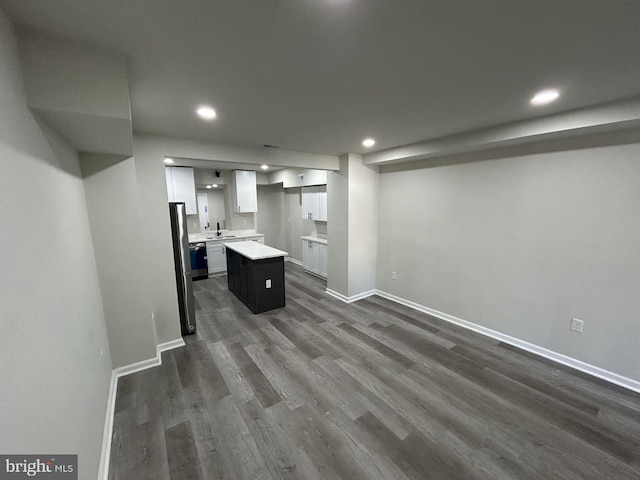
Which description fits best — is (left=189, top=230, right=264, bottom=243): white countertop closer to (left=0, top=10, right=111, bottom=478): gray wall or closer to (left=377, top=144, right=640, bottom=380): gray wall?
(left=377, top=144, right=640, bottom=380): gray wall

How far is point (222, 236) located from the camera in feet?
20.2

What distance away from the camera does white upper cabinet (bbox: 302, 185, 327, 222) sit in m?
5.71

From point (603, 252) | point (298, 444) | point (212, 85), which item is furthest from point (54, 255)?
point (603, 252)

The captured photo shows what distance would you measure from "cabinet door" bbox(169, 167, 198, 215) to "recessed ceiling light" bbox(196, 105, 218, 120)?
140 inches

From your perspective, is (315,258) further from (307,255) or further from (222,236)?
(222,236)

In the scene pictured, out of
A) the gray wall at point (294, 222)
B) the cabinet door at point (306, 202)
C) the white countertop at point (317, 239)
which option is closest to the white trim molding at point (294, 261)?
the gray wall at point (294, 222)

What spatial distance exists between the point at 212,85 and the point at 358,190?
9.80 feet

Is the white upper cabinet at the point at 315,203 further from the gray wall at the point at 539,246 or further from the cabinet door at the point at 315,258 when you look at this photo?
the gray wall at the point at 539,246

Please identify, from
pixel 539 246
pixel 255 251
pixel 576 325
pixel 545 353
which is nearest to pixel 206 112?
pixel 255 251

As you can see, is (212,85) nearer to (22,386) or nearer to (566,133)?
(22,386)

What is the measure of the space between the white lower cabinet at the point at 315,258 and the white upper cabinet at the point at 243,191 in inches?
67.1

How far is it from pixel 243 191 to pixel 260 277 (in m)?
3.02

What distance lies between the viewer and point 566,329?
8.85ft

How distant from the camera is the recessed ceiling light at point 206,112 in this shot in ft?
6.73
